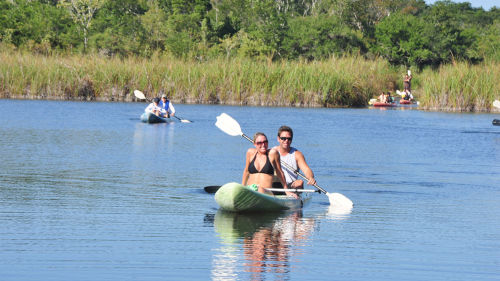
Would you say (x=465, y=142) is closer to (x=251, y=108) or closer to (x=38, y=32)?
(x=251, y=108)

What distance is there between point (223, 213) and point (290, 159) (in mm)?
1352

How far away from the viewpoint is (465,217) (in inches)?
381

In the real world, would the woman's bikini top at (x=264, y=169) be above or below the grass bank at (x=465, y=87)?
below

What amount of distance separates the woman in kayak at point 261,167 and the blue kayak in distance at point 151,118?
1485 centimetres

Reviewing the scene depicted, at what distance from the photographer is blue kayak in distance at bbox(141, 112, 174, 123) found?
24.3 m

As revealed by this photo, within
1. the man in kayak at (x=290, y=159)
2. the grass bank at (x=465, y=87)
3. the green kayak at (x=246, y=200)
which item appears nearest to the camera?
the green kayak at (x=246, y=200)

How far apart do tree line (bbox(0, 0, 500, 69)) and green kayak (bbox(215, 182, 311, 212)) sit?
39704 mm

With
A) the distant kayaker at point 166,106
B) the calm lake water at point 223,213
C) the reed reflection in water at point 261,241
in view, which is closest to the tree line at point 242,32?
the distant kayaker at point 166,106

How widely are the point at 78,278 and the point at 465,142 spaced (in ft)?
52.8

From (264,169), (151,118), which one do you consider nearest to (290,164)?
(264,169)

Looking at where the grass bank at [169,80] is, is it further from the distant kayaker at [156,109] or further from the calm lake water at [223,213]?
the calm lake water at [223,213]

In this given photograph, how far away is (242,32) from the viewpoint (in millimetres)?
54969

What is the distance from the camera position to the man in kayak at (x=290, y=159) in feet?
32.7

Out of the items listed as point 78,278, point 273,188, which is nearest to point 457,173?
point 273,188
